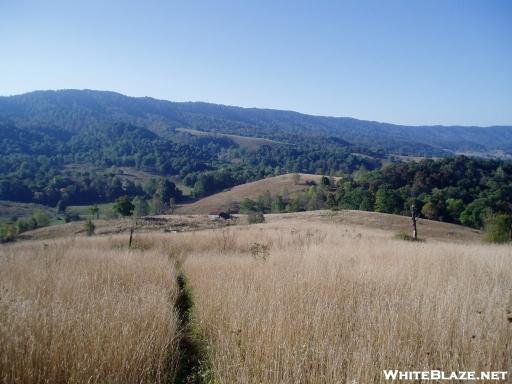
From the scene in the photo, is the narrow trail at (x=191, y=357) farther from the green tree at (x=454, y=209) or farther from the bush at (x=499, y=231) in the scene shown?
the green tree at (x=454, y=209)

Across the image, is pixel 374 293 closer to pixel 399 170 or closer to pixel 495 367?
pixel 495 367

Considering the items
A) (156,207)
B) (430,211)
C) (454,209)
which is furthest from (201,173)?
(454,209)

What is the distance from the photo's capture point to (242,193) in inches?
3765

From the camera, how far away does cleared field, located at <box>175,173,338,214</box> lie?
8381 cm

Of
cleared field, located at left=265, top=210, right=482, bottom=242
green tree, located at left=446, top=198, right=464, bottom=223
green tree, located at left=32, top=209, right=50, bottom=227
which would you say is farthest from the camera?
green tree, located at left=446, top=198, right=464, bottom=223

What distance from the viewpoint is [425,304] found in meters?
4.46

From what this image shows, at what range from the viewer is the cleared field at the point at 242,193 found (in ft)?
275

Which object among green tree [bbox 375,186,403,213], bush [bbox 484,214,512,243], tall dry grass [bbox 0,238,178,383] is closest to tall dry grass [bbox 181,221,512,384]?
tall dry grass [bbox 0,238,178,383]

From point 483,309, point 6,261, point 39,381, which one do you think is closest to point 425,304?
point 483,309

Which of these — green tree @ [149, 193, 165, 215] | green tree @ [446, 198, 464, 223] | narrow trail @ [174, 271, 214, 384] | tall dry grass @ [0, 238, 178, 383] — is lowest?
green tree @ [149, 193, 165, 215]

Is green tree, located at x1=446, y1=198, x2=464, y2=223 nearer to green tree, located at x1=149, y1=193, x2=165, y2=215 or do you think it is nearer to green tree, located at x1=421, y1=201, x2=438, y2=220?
green tree, located at x1=421, y1=201, x2=438, y2=220

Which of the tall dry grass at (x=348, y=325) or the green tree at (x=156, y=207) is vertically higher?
the tall dry grass at (x=348, y=325)

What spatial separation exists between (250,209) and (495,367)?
71.7m

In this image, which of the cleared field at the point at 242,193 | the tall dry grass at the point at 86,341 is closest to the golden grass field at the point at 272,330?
the tall dry grass at the point at 86,341
